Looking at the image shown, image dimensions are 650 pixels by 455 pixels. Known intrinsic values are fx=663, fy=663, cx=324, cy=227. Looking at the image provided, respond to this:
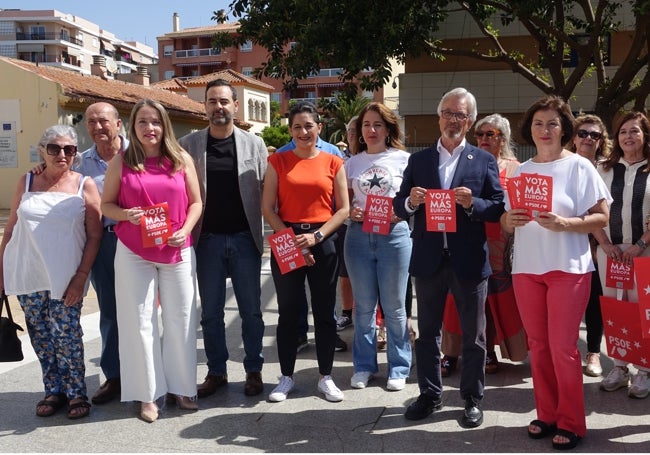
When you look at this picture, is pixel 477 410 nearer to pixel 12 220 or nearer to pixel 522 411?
pixel 522 411

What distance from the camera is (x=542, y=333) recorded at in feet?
13.1

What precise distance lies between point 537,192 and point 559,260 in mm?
415

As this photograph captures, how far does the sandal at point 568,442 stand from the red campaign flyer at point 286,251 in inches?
77.5

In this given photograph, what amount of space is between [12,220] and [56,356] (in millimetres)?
989

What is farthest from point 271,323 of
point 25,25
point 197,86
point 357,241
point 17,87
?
point 25,25

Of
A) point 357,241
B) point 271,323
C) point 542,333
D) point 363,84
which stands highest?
point 363,84

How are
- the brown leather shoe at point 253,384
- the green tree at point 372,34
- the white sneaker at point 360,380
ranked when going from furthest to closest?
the green tree at point 372,34, the white sneaker at point 360,380, the brown leather shoe at point 253,384

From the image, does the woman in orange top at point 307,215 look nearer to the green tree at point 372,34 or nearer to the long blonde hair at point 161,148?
the long blonde hair at point 161,148

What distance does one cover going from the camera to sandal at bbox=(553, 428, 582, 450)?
382 centimetres

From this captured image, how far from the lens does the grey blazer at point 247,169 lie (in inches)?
193

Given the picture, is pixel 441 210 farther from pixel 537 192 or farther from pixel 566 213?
pixel 566 213

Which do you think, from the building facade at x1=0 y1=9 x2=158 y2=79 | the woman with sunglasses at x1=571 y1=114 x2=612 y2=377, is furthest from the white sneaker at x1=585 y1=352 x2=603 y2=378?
the building facade at x1=0 y1=9 x2=158 y2=79

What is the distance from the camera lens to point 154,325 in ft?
15.1

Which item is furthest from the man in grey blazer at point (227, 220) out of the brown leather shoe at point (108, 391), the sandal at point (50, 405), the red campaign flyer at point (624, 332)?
the red campaign flyer at point (624, 332)
